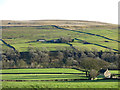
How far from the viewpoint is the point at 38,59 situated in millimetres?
78438

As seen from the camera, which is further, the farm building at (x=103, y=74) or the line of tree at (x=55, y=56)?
the line of tree at (x=55, y=56)

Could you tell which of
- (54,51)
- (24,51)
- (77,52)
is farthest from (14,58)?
(77,52)

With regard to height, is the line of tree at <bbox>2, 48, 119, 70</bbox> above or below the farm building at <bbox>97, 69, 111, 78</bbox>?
below

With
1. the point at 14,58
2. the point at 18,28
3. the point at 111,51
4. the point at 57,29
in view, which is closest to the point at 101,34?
the point at 57,29

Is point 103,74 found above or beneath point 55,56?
above

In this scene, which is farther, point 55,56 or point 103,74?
point 55,56

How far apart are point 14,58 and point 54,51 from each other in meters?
15.4

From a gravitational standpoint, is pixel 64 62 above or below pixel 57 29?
below

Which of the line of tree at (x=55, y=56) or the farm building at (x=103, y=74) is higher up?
the farm building at (x=103, y=74)

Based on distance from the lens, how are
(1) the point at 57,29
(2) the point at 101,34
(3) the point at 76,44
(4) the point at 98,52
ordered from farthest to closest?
(1) the point at 57,29 < (2) the point at 101,34 < (3) the point at 76,44 < (4) the point at 98,52

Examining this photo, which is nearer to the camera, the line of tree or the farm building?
the farm building

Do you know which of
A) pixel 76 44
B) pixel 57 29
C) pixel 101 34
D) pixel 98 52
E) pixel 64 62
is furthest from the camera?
pixel 57 29

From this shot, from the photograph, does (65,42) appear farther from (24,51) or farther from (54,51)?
(24,51)

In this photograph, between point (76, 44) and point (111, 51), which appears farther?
point (76, 44)
